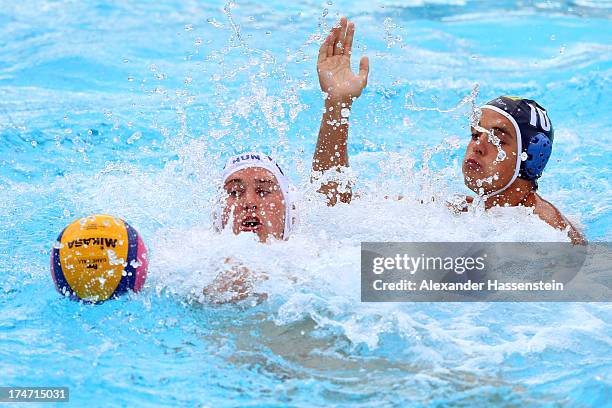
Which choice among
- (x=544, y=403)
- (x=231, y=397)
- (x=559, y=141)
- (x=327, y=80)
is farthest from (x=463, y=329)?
(x=559, y=141)

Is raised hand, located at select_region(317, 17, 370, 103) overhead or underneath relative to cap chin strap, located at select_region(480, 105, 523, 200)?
overhead

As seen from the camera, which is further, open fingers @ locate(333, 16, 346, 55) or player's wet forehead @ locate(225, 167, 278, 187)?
open fingers @ locate(333, 16, 346, 55)

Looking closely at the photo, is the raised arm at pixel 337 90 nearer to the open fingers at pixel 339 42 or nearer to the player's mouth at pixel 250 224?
the open fingers at pixel 339 42

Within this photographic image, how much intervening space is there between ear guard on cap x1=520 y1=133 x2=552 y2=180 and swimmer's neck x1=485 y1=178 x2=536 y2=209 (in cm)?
6

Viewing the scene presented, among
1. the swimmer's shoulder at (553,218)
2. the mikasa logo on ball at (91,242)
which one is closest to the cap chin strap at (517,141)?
the swimmer's shoulder at (553,218)

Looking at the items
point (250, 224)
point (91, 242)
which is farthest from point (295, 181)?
point (91, 242)

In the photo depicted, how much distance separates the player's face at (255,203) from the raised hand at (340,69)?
0.53m

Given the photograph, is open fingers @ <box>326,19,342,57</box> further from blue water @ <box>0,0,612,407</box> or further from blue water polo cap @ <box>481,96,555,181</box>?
blue water polo cap @ <box>481,96,555,181</box>

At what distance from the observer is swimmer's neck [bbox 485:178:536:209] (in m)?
4.54

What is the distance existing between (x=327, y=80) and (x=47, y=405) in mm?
2026

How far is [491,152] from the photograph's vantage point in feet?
14.4

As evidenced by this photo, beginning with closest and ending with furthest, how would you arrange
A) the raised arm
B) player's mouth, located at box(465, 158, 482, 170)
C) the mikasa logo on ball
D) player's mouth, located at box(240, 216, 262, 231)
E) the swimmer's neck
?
the mikasa logo on ball → player's mouth, located at box(240, 216, 262, 231) → the raised arm → player's mouth, located at box(465, 158, 482, 170) → the swimmer's neck

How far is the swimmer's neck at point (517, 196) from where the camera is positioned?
4535 mm

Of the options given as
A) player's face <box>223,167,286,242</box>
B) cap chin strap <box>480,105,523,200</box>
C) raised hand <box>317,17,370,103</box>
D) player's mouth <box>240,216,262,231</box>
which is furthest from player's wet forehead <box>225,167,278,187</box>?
cap chin strap <box>480,105,523,200</box>
